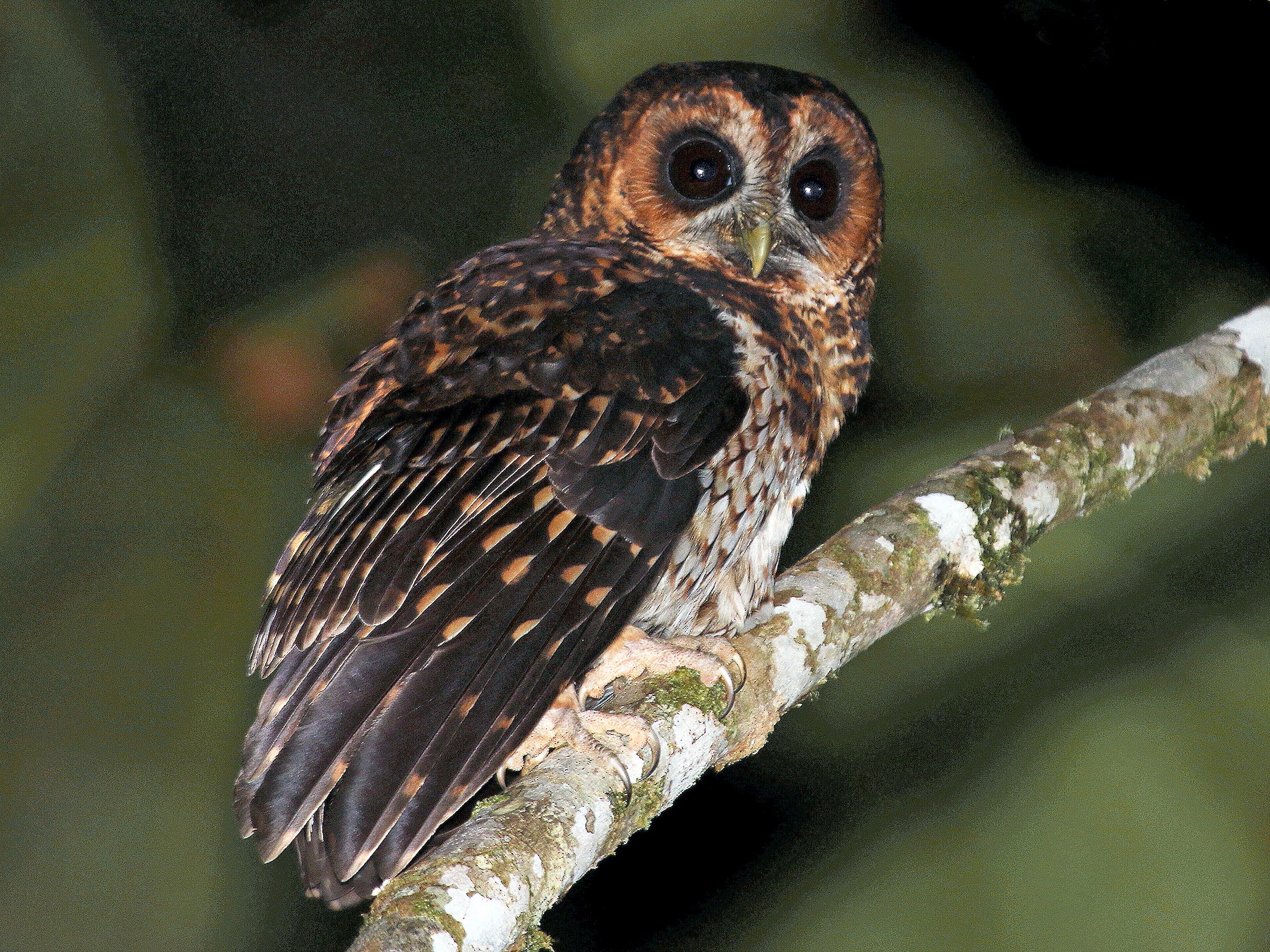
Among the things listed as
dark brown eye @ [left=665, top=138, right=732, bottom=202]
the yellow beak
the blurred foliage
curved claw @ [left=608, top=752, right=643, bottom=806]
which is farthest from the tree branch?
the blurred foliage

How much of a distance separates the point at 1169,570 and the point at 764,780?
4.97 feet

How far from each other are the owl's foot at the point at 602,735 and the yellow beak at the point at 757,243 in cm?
91

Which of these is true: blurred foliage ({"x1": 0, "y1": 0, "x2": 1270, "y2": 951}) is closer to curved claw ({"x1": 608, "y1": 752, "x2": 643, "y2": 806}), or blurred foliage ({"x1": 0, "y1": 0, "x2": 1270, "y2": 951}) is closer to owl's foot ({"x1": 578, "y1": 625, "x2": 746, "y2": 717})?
owl's foot ({"x1": 578, "y1": 625, "x2": 746, "y2": 717})

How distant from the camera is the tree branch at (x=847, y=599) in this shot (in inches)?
44.1

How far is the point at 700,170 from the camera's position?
223 centimetres

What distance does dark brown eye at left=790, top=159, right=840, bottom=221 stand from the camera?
7.41 feet

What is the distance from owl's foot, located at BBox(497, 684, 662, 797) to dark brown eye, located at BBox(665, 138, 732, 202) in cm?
108

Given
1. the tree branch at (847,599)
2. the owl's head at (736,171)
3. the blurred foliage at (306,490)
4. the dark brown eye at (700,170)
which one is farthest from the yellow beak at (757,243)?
the blurred foliage at (306,490)

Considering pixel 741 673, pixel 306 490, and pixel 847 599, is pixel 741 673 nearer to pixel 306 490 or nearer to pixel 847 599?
pixel 847 599

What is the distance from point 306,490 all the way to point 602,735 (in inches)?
95.2

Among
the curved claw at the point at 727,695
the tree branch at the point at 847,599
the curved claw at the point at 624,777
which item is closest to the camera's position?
the tree branch at the point at 847,599

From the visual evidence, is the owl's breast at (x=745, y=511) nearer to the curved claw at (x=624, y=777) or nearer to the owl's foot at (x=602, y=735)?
the owl's foot at (x=602, y=735)

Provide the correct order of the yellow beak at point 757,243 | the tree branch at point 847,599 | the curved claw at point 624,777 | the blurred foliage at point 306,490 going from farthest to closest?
the blurred foliage at point 306,490 < the yellow beak at point 757,243 < the curved claw at point 624,777 < the tree branch at point 847,599

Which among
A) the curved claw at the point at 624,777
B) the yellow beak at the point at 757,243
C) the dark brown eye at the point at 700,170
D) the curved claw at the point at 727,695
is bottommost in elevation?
the curved claw at the point at 624,777
